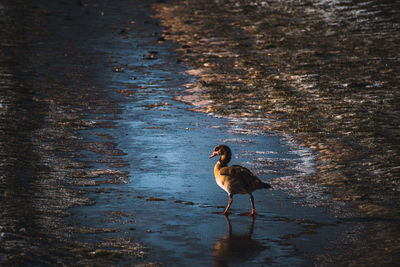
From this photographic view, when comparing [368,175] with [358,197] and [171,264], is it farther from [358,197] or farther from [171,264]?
[171,264]

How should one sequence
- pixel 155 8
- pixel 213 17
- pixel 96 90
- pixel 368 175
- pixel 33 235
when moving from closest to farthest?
pixel 33 235, pixel 368 175, pixel 96 90, pixel 213 17, pixel 155 8

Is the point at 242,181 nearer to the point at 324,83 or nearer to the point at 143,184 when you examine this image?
the point at 143,184

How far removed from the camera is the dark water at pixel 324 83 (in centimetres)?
1092

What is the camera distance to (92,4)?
40.4 metres

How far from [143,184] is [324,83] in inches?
355

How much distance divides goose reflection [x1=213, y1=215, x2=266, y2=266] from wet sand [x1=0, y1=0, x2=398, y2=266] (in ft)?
0.08

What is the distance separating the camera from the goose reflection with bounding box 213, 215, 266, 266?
8195 millimetres

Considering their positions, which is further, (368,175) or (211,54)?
(211,54)

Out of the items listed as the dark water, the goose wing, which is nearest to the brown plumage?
the goose wing

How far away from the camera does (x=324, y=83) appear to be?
18922 millimetres

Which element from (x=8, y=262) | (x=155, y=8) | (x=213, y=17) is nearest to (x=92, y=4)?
(x=155, y=8)

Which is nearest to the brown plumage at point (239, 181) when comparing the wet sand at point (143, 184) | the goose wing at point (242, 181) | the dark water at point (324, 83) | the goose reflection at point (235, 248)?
the goose wing at point (242, 181)

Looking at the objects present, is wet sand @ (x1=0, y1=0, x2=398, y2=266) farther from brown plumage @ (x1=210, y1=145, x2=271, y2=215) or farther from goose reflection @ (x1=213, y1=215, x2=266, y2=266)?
brown plumage @ (x1=210, y1=145, x2=271, y2=215)

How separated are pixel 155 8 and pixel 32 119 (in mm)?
24486
